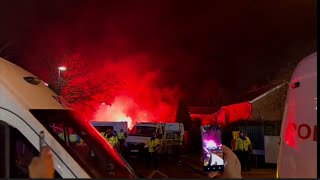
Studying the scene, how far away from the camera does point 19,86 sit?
12.9 feet

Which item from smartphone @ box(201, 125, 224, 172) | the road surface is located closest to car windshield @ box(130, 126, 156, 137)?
the road surface

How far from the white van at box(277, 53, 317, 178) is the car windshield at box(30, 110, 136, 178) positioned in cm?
154

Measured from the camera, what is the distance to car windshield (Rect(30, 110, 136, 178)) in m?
3.99

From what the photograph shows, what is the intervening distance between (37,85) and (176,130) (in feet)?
83.7

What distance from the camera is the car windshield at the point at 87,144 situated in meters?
3.99

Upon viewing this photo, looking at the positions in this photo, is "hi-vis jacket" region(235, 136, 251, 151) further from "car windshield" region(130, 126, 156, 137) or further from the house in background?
the house in background

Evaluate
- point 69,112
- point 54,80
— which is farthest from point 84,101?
point 69,112

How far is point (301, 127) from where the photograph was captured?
13.5ft

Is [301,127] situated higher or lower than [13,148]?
higher

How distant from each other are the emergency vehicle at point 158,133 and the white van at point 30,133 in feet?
75.4

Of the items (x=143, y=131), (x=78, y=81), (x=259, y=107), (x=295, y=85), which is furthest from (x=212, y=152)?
(x=259, y=107)

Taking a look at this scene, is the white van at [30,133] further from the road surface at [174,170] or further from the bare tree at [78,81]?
the bare tree at [78,81]

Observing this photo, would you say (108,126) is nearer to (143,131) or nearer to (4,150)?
(143,131)

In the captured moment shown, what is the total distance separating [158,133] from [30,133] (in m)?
23.7
